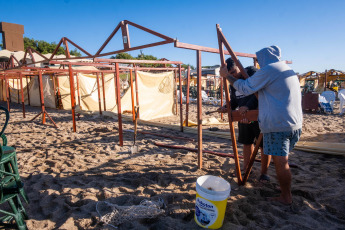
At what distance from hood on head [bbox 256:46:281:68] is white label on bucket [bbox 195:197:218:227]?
5.25 feet

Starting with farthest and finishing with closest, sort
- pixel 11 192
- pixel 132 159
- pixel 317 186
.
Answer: pixel 132 159, pixel 317 186, pixel 11 192

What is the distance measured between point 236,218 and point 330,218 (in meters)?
0.99

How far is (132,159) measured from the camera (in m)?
4.23

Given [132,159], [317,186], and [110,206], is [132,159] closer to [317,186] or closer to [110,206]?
[110,206]

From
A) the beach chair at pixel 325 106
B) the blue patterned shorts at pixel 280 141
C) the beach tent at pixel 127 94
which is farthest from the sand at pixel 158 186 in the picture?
the beach chair at pixel 325 106

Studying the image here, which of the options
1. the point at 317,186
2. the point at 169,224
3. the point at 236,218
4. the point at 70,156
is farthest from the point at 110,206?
the point at 317,186

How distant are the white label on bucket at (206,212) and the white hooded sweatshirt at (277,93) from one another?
101 cm

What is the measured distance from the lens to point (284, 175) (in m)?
2.32

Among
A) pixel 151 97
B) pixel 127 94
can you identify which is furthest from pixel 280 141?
pixel 127 94

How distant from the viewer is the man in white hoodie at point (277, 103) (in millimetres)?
2156

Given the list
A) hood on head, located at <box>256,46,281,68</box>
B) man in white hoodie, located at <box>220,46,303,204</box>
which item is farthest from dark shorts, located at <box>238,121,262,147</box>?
hood on head, located at <box>256,46,281,68</box>

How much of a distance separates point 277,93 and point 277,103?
10cm

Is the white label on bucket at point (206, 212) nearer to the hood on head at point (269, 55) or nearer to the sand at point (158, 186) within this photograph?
the sand at point (158, 186)

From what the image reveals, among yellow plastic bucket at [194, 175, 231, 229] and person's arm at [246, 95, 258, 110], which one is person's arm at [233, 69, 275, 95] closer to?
person's arm at [246, 95, 258, 110]
